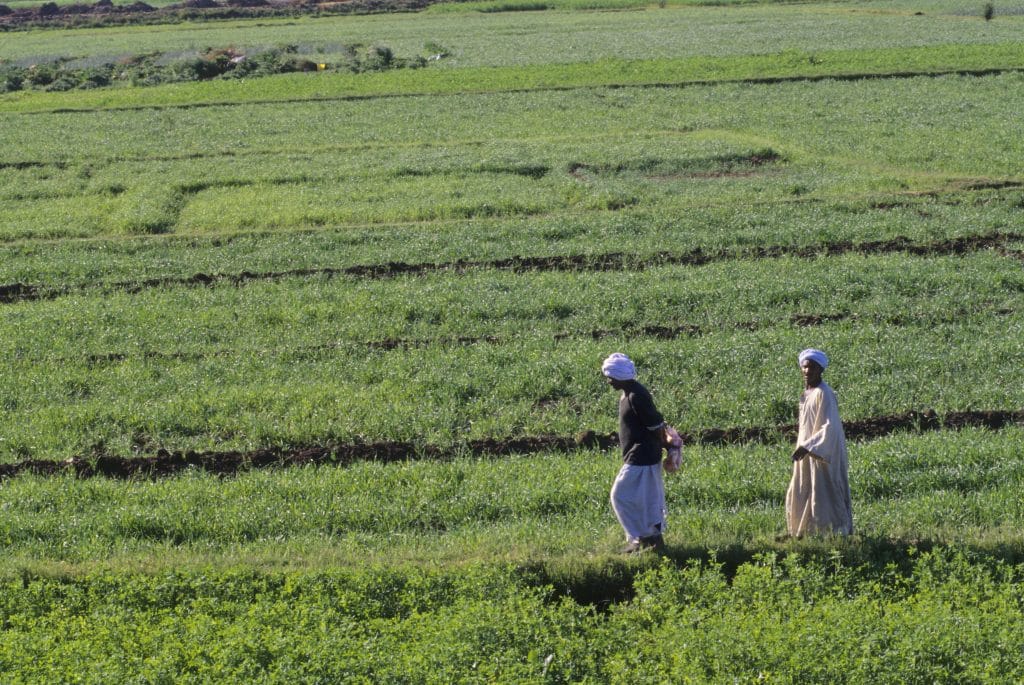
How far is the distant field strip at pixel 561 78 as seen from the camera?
47438 millimetres

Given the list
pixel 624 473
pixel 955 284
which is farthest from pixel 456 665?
pixel 955 284

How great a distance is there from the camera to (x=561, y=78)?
50.5 metres

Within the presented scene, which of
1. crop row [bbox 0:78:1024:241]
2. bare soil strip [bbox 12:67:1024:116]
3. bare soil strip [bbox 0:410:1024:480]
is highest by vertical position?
bare soil strip [bbox 12:67:1024:116]

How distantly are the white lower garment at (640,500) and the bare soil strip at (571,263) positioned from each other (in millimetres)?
11052

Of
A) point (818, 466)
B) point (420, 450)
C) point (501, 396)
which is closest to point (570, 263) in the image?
point (501, 396)

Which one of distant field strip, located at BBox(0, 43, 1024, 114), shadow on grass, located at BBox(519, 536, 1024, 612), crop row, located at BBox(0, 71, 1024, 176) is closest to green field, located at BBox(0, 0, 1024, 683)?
shadow on grass, located at BBox(519, 536, 1024, 612)

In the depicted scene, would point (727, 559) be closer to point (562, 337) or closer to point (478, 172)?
point (562, 337)

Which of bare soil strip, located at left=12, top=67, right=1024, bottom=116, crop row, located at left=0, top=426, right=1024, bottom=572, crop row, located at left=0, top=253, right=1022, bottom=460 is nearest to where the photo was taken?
crop row, located at left=0, top=426, right=1024, bottom=572

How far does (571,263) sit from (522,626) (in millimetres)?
13070

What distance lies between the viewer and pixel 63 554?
11.8 metres

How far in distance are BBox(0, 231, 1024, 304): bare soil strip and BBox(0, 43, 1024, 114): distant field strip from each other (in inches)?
1042

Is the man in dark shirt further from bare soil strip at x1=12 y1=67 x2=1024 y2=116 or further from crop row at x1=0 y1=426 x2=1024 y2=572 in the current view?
bare soil strip at x1=12 y1=67 x2=1024 y2=116

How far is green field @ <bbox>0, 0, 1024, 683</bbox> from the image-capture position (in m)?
9.38

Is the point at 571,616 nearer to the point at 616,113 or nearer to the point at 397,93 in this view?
the point at 616,113
